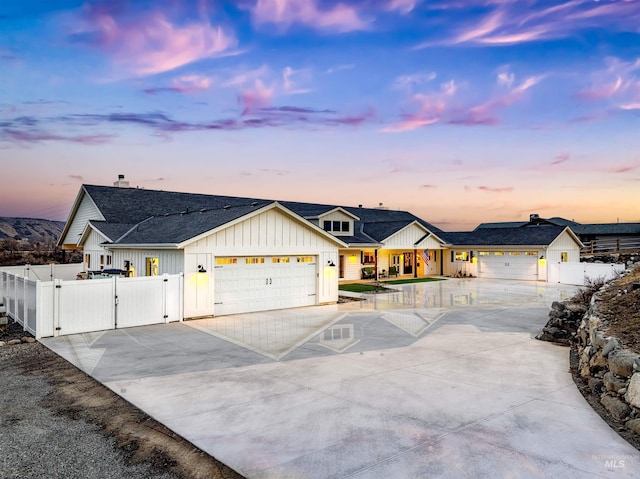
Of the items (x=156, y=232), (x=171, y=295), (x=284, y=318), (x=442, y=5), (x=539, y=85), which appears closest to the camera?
(x=171, y=295)

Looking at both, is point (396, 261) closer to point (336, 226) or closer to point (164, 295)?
point (336, 226)

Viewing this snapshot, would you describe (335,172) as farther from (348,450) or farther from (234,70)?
(348,450)

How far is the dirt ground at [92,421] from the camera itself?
431 cm

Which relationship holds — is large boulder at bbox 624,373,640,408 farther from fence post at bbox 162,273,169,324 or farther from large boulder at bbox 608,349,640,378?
fence post at bbox 162,273,169,324

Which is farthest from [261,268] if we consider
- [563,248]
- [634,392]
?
[563,248]

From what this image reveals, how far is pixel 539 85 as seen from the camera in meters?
18.1

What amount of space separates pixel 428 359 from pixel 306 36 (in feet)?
46.3

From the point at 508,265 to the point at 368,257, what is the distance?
1032cm

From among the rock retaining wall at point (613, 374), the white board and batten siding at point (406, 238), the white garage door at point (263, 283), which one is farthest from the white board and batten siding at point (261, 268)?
the white board and batten siding at point (406, 238)

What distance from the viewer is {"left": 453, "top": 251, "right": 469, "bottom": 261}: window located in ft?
109

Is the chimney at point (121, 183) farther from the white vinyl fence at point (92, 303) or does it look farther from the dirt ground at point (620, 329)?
the dirt ground at point (620, 329)

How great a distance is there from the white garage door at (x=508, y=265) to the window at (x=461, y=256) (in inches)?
51.0

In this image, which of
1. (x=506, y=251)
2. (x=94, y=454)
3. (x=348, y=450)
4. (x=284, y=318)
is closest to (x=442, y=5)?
(x=284, y=318)

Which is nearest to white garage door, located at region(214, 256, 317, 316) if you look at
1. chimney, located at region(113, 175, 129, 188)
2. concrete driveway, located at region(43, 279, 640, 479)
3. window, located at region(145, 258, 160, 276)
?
concrete driveway, located at region(43, 279, 640, 479)
